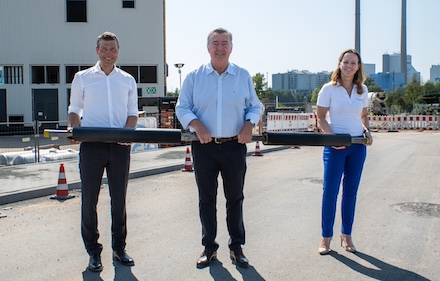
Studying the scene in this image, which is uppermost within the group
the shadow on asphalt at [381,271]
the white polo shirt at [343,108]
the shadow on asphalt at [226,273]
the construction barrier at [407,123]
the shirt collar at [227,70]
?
the shirt collar at [227,70]

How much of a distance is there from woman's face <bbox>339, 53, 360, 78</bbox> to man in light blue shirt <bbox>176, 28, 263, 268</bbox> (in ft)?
3.46

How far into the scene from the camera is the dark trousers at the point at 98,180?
4.35 metres

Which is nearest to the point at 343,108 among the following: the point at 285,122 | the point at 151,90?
the point at 285,122

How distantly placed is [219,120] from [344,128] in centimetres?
135

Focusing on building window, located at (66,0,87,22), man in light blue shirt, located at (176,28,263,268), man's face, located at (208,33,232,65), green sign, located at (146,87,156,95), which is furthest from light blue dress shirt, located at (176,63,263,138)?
building window, located at (66,0,87,22)

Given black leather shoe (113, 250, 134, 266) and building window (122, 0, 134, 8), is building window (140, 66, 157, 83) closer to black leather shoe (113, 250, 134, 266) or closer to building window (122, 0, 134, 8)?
building window (122, 0, 134, 8)

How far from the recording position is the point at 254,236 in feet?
18.4

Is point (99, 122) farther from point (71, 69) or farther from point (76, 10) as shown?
point (76, 10)

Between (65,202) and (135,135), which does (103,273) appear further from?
(65,202)

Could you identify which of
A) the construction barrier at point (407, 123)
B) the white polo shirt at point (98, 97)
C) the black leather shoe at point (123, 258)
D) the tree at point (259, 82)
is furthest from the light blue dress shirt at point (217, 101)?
the tree at point (259, 82)

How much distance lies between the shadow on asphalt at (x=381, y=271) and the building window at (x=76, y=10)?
1252 inches

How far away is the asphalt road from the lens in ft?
14.5

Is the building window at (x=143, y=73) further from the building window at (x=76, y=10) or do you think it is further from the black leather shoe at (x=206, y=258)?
the black leather shoe at (x=206, y=258)

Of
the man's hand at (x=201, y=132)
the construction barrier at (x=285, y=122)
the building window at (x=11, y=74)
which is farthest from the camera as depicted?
the building window at (x=11, y=74)
